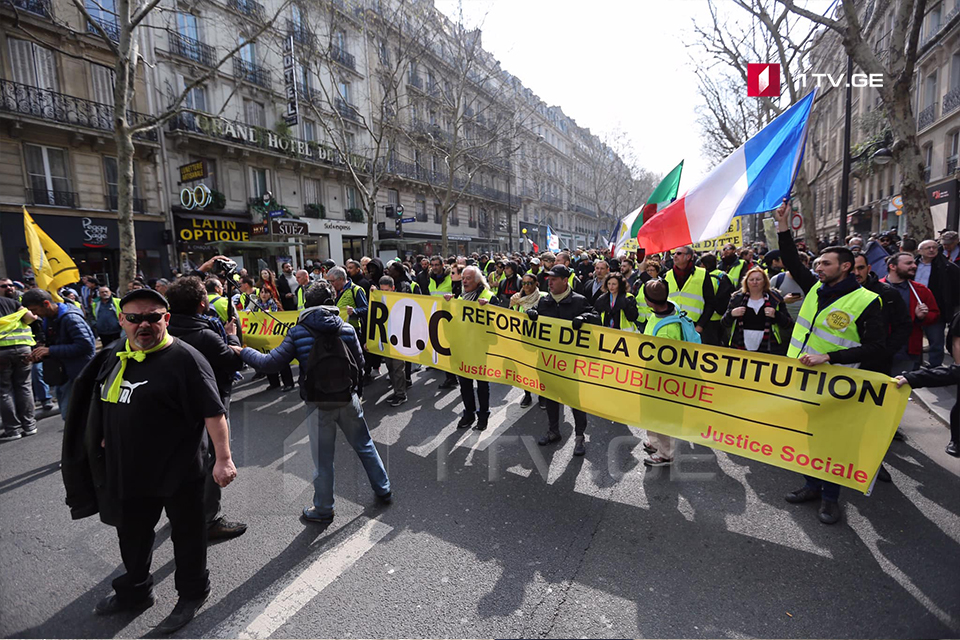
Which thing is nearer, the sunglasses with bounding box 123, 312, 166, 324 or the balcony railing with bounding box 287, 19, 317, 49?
the sunglasses with bounding box 123, 312, 166, 324

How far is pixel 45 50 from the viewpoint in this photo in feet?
54.0

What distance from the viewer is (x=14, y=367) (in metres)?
5.69

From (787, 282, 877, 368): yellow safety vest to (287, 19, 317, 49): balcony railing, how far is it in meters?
17.2

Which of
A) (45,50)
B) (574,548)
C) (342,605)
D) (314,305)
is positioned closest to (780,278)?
(574,548)

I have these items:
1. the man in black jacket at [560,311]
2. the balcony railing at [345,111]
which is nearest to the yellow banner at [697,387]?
the man in black jacket at [560,311]

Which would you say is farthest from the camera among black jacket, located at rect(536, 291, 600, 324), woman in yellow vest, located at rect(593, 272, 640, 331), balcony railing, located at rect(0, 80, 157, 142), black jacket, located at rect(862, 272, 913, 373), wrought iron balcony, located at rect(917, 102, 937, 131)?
wrought iron balcony, located at rect(917, 102, 937, 131)

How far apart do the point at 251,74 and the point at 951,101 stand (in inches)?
1225

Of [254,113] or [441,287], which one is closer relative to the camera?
[441,287]

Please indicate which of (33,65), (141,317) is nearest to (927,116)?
(141,317)

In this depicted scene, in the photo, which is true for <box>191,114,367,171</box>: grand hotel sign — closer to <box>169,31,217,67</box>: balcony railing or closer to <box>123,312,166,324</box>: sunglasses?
<box>169,31,217,67</box>: balcony railing

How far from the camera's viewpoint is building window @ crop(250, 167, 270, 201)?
75.8 feet

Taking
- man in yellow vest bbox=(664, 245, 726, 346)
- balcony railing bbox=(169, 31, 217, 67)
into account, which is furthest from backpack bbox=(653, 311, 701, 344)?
balcony railing bbox=(169, 31, 217, 67)

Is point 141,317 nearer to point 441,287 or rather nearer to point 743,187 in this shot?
point 743,187

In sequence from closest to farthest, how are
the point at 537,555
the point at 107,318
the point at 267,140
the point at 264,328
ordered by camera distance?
the point at 537,555 < the point at 264,328 < the point at 107,318 < the point at 267,140
